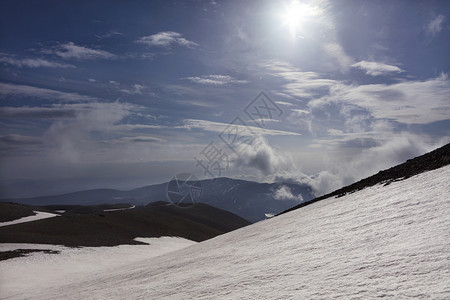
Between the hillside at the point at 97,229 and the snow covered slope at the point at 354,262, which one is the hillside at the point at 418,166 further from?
the hillside at the point at 97,229

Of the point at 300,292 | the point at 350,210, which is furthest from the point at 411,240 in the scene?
the point at 350,210

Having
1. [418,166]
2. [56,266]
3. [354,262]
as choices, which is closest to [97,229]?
[56,266]

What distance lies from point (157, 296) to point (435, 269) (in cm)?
662

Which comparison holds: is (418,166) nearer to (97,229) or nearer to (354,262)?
(354,262)

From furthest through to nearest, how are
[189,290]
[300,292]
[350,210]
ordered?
1. [350,210]
2. [189,290]
3. [300,292]

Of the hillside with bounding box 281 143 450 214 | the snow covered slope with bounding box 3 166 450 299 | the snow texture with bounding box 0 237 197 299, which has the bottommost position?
the snow texture with bounding box 0 237 197 299

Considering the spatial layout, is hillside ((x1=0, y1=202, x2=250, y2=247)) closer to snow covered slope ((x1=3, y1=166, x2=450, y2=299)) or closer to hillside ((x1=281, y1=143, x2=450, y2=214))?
snow covered slope ((x1=3, y1=166, x2=450, y2=299))

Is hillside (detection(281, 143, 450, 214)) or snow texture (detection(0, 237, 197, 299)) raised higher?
hillside (detection(281, 143, 450, 214))

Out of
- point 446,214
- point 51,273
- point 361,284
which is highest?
point 446,214

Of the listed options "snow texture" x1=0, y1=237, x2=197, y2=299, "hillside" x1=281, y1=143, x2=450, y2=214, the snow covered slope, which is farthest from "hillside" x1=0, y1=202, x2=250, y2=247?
"hillside" x1=281, y1=143, x2=450, y2=214

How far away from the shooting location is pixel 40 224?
4628 centimetres

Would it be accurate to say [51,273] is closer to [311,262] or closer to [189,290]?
[189,290]

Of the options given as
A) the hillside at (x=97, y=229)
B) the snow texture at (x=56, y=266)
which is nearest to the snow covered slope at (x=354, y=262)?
the snow texture at (x=56, y=266)

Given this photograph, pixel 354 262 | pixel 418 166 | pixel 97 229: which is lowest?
pixel 354 262
